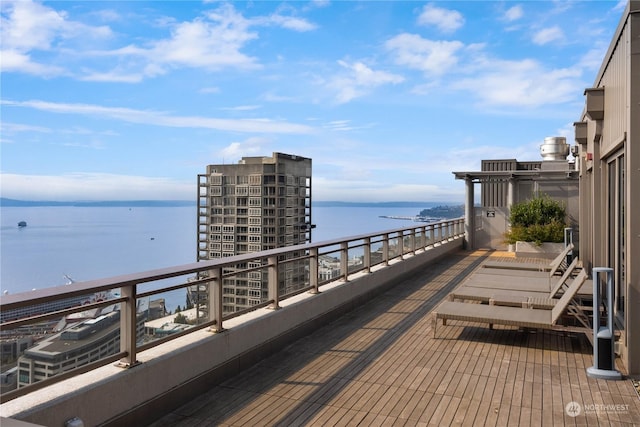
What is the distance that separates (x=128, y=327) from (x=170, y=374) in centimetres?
57

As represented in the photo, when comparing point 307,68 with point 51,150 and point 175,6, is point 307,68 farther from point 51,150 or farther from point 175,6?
point 51,150

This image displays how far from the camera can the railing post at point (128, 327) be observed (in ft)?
11.2

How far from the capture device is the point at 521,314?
589 centimetres

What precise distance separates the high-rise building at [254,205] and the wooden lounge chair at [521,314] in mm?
21658

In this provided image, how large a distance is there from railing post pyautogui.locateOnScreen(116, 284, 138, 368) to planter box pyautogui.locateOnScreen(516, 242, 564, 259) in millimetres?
14702

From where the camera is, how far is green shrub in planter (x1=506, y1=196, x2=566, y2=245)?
15.9m

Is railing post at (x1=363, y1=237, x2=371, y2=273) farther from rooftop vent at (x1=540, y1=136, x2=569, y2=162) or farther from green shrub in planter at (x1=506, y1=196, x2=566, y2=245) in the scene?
rooftop vent at (x1=540, y1=136, x2=569, y2=162)

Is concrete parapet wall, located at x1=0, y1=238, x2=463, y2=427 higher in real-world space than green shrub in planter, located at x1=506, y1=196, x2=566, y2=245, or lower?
lower

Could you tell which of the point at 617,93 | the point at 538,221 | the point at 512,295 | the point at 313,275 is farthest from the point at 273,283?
the point at 538,221

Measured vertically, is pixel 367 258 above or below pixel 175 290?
below

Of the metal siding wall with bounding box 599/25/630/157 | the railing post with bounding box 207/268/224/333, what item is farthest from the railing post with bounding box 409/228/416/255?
the railing post with bounding box 207/268/224/333

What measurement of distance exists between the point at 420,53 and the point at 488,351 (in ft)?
44.9

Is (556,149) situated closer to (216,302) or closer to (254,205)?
(254,205)

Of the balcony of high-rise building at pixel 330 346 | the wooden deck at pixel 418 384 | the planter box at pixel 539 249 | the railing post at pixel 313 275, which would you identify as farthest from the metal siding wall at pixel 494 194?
the railing post at pixel 313 275
